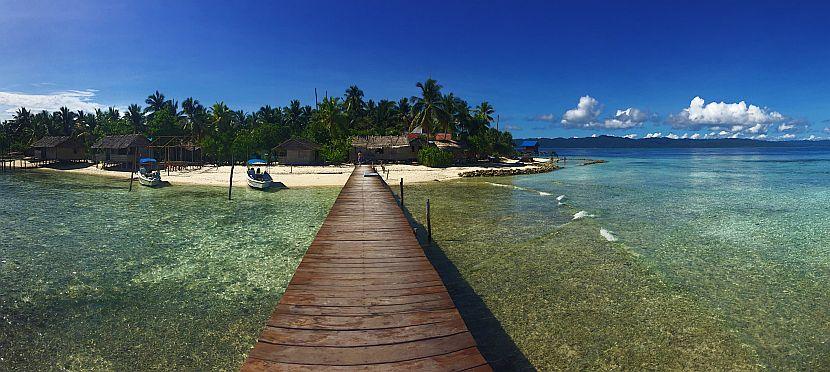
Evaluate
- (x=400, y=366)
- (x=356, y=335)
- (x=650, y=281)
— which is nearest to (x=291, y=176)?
(x=650, y=281)

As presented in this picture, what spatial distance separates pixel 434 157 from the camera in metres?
55.2

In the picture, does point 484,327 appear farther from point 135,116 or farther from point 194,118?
point 135,116

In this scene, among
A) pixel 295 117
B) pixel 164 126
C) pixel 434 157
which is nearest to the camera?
pixel 434 157

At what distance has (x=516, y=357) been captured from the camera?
25.2 feet

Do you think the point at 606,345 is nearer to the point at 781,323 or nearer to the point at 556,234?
the point at 781,323

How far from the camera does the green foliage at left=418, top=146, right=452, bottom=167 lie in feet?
181

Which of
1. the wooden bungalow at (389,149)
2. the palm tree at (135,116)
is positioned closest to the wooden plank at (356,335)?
the wooden bungalow at (389,149)

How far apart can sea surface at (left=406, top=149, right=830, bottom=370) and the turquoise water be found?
227 inches

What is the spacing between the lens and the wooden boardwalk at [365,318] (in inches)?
193

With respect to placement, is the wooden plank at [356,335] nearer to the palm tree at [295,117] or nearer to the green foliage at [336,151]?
the green foliage at [336,151]

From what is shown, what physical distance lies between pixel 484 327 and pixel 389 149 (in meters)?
51.4

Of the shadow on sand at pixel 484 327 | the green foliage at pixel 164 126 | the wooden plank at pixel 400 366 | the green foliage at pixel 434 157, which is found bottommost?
the shadow on sand at pixel 484 327

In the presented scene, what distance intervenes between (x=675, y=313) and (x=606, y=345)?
2830 mm

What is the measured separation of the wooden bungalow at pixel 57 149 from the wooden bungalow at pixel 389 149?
142 ft
